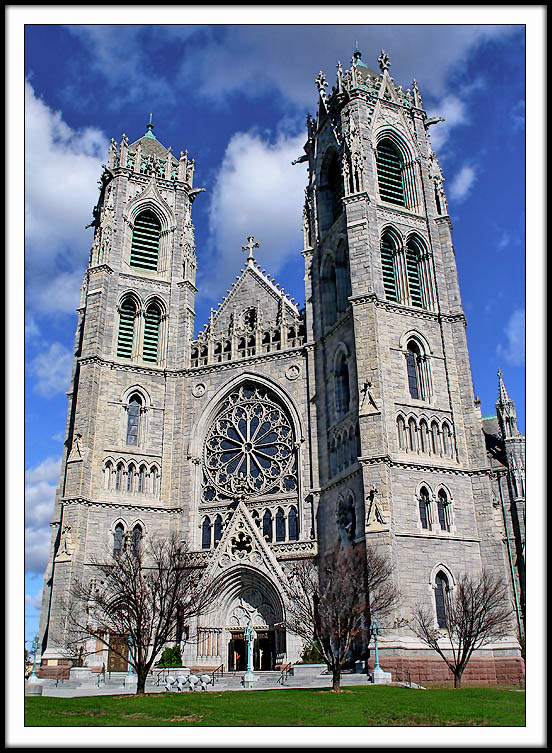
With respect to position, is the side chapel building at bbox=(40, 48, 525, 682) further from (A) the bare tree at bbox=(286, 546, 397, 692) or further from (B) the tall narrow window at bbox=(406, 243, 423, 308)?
(A) the bare tree at bbox=(286, 546, 397, 692)

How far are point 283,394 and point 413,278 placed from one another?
9281 mm

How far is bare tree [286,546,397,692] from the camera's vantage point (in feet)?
76.5

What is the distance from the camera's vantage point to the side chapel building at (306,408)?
30.5m

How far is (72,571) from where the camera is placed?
32531mm

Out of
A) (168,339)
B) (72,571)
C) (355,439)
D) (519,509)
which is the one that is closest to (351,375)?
(355,439)

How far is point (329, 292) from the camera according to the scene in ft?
126

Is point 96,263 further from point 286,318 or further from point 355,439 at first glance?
point 355,439

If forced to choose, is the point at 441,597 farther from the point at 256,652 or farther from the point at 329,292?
the point at 329,292

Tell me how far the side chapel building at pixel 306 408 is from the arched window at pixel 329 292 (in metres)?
0.09

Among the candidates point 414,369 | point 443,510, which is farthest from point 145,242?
point 443,510

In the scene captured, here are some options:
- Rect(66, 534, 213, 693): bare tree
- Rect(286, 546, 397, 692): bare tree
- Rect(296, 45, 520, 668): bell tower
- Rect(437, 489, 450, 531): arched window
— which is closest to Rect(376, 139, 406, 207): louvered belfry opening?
Rect(296, 45, 520, 668): bell tower

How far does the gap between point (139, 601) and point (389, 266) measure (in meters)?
21.4

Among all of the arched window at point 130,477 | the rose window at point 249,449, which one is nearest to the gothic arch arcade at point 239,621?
the rose window at point 249,449

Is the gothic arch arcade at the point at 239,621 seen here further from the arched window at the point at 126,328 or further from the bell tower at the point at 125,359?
the arched window at the point at 126,328
